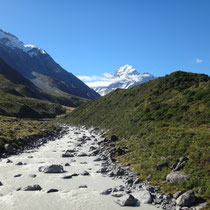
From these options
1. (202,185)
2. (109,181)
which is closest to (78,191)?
(109,181)

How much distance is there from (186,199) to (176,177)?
375cm

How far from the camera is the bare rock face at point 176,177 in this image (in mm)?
19686

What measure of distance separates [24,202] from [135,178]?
11943mm

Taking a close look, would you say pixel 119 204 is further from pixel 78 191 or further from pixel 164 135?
pixel 164 135

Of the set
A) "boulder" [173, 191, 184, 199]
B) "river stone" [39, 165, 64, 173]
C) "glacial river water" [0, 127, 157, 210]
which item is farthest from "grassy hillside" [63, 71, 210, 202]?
"river stone" [39, 165, 64, 173]

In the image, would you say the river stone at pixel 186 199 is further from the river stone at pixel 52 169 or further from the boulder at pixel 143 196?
the river stone at pixel 52 169

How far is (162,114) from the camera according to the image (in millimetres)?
46688

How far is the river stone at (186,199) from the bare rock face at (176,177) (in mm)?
2711

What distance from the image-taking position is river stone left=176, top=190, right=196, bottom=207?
16.2 meters

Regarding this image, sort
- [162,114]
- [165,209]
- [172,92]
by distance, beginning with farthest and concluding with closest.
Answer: [172,92] → [162,114] → [165,209]

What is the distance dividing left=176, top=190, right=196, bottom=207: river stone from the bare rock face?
2.71 m

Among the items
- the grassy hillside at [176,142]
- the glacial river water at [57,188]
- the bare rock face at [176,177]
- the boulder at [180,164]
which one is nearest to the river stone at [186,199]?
the grassy hillside at [176,142]

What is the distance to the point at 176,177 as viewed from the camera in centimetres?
2008

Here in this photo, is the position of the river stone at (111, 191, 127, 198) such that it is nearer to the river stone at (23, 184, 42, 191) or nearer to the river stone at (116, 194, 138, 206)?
the river stone at (116, 194, 138, 206)
